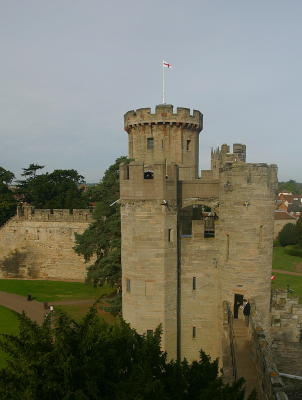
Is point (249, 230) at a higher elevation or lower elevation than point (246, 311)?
higher

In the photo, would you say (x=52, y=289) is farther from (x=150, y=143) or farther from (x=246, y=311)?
(x=246, y=311)

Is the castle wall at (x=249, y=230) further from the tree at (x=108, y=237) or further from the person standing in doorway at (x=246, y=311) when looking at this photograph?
the tree at (x=108, y=237)

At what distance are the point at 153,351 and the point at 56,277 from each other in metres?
31.3

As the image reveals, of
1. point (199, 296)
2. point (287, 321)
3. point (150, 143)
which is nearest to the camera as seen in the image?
point (199, 296)

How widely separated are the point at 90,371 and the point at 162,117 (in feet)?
68.8

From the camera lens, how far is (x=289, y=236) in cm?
5869

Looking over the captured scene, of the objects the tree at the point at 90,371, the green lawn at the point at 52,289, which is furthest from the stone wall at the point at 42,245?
the tree at the point at 90,371

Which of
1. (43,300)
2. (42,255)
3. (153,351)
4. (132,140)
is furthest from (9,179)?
(153,351)

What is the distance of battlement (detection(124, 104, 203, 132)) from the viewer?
87.3 ft

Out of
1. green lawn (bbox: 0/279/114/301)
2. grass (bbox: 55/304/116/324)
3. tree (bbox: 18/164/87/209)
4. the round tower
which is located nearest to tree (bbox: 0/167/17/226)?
tree (bbox: 18/164/87/209)

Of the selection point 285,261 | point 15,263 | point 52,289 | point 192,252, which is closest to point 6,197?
point 15,263

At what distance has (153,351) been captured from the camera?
392 inches

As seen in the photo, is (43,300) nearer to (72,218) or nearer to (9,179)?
(72,218)

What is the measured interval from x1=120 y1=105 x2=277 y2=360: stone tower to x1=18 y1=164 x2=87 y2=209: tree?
1238 inches
